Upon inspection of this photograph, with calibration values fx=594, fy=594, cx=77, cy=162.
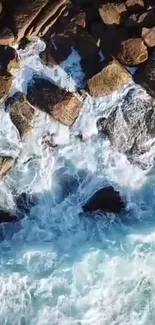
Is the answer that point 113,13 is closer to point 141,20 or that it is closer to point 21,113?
point 141,20

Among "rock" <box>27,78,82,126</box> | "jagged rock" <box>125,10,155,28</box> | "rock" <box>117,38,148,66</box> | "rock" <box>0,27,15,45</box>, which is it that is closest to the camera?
"rock" <box>117,38,148,66</box>

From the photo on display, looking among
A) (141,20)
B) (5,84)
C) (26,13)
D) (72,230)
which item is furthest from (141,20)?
(72,230)

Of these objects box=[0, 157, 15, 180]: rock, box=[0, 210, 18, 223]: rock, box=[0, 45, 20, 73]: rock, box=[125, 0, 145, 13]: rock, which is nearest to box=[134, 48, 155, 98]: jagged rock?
box=[125, 0, 145, 13]: rock

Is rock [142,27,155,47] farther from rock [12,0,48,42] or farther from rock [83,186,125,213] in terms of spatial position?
rock [83,186,125,213]

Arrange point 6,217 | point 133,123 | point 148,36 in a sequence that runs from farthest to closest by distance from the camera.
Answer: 1. point 6,217
2. point 133,123
3. point 148,36

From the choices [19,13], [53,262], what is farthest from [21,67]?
[53,262]

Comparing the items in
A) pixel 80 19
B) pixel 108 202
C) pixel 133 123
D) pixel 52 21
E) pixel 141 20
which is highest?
pixel 52 21
